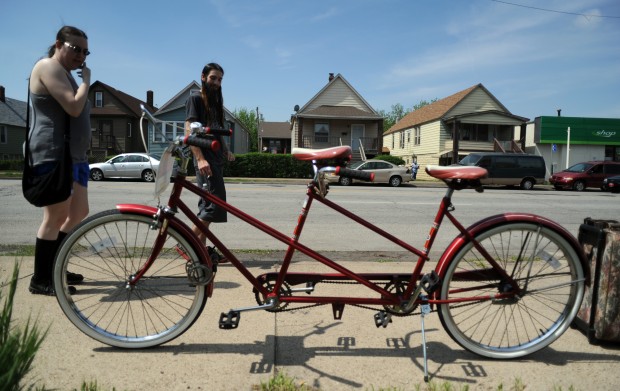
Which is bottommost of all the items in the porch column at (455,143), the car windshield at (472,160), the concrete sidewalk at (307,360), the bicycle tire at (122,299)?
the concrete sidewalk at (307,360)

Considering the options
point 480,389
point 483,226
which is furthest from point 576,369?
point 483,226

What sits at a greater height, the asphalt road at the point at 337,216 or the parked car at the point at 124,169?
the parked car at the point at 124,169

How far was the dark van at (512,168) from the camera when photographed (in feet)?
77.7

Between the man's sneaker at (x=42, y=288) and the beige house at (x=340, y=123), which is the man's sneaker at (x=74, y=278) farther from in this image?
the beige house at (x=340, y=123)

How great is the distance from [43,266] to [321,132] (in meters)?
33.2

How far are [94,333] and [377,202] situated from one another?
9.56m

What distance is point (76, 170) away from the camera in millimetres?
3529

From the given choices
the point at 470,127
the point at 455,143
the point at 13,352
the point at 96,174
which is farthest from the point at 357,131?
the point at 13,352

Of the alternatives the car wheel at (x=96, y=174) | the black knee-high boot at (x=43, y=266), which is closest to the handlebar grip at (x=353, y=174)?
the black knee-high boot at (x=43, y=266)

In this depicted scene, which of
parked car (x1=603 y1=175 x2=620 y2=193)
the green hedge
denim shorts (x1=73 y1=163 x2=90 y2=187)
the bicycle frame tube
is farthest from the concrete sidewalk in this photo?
parked car (x1=603 y1=175 x2=620 y2=193)

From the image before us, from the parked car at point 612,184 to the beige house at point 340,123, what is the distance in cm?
1687

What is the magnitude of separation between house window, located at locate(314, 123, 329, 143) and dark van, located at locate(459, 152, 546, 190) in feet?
47.1

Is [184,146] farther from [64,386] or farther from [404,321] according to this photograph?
[404,321]

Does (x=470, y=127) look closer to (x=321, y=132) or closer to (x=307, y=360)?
(x=321, y=132)
